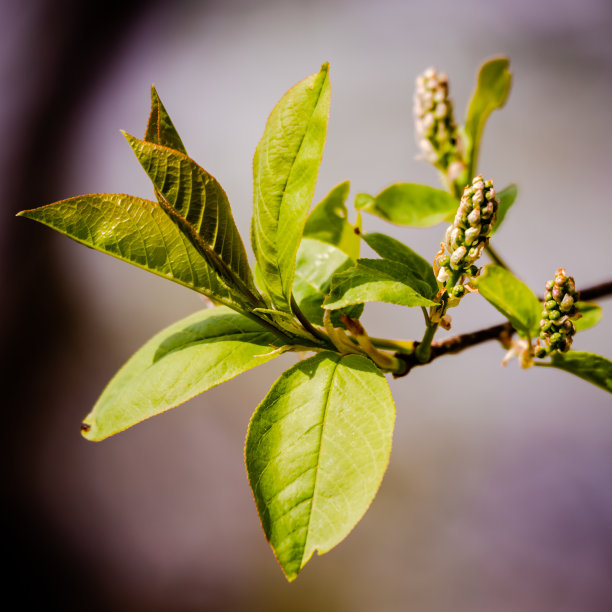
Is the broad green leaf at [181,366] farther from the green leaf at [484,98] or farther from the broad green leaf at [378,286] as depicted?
the green leaf at [484,98]

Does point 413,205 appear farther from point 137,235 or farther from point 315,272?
point 137,235

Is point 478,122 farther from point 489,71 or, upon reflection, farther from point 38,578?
point 38,578

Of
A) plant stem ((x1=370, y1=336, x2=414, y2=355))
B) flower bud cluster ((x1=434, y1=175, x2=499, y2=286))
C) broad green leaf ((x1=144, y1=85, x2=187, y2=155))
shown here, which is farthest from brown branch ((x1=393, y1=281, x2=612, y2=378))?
broad green leaf ((x1=144, y1=85, x2=187, y2=155))

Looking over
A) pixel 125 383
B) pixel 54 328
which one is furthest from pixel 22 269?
pixel 125 383

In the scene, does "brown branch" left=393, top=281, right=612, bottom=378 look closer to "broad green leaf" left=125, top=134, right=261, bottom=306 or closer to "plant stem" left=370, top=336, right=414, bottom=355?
"plant stem" left=370, top=336, right=414, bottom=355

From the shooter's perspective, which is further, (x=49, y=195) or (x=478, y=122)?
(x=49, y=195)

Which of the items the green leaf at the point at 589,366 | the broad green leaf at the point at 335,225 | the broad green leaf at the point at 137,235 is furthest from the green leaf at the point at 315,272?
the green leaf at the point at 589,366

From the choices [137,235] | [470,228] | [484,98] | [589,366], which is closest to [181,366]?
[137,235]
